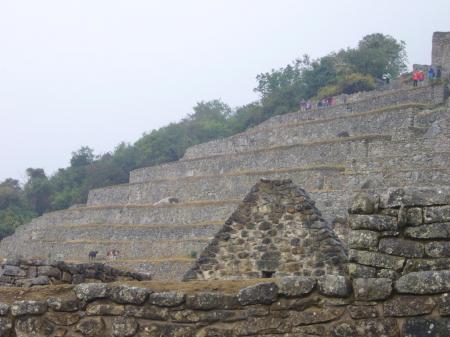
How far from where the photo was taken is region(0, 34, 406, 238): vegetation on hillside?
69.2 meters

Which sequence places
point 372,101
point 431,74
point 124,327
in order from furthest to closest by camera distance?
point 431,74, point 372,101, point 124,327

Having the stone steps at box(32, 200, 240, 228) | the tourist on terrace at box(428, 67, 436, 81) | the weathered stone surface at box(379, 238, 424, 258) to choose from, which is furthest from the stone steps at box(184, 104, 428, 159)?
the weathered stone surface at box(379, 238, 424, 258)

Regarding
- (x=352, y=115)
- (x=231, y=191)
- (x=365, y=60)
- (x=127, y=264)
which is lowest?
(x=127, y=264)

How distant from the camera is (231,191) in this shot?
46.0 m

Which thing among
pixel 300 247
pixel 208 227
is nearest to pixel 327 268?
pixel 300 247

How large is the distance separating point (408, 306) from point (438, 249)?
0.63 metres

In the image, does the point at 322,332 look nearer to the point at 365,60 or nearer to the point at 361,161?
the point at 361,161

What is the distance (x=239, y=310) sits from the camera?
603 centimetres

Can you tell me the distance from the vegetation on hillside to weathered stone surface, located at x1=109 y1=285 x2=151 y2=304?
56.8m

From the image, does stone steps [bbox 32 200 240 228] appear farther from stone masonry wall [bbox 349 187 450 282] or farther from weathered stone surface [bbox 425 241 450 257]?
weathered stone surface [bbox 425 241 450 257]

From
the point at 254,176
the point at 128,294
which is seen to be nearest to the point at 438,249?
the point at 128,294

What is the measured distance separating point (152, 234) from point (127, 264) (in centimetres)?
367

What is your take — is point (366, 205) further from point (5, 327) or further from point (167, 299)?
point (5, 327)

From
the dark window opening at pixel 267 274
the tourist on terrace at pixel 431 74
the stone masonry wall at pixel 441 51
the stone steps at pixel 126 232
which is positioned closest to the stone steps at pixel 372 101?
the tourist on terrace at pixel 431 74
